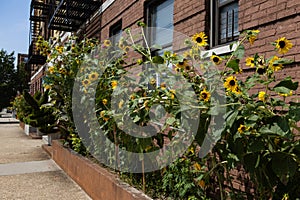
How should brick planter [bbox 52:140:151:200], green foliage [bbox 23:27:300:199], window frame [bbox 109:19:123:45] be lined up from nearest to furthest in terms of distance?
Answer: green foliage [bbox 23:27:300:199] < brick planter [bbox 52:140:151:200] < window frame [bbox 109:19:123:45]

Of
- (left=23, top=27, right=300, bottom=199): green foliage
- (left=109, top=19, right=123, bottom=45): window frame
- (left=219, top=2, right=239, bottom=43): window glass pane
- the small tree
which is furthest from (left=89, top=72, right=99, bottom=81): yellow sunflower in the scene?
the small tree

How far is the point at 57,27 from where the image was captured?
11109 millimetres

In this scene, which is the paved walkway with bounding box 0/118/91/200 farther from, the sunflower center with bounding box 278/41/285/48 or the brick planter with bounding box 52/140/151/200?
the sunflower center with bounding box 278/41/285/48

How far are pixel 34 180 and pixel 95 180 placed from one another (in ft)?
5.63

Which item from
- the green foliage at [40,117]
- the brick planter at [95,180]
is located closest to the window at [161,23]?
the brick planter at [95,180]

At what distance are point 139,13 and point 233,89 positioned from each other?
4.55 meters

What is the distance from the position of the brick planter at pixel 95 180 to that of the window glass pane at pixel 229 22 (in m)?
2.30

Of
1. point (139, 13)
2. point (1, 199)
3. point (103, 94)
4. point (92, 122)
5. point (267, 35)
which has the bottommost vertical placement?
point (1, 199)

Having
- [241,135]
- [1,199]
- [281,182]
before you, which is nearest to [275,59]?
[241,135]

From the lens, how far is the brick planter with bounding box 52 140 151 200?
11.2 ft

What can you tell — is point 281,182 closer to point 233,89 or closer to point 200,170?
point 233,89

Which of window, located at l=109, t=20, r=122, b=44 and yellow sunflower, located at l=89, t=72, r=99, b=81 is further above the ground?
window, located at l=109, t=20, r=122, b=44

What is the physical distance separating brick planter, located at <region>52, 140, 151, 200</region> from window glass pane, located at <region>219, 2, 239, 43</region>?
2.30 m

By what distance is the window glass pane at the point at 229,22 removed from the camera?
13.1 ft
